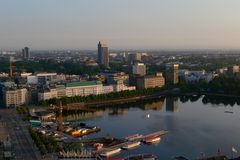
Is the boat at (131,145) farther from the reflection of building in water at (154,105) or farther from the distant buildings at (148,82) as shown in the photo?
the distant buildings at (148,82)

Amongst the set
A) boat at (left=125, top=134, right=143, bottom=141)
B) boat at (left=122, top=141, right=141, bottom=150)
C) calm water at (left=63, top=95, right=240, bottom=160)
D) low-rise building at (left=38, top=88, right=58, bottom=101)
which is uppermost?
low-rise building at (left=38, top=88, right=58, bottom=101)

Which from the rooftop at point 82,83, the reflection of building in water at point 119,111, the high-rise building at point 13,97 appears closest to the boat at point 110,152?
the reflection of building in water at point 119,111

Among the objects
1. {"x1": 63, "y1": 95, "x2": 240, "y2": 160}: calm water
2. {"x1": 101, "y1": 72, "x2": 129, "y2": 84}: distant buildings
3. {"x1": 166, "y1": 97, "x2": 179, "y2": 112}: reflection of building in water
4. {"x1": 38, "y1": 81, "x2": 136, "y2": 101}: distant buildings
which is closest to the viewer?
{"x1": 63, "y1": 95, "x2": 240, "y2": 160}: calm water

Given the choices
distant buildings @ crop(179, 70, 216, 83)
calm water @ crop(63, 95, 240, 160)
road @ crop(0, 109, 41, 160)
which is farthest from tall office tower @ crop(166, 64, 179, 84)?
road @ crop(0, 109, 41, 160)

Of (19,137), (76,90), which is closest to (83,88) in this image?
(76,90)

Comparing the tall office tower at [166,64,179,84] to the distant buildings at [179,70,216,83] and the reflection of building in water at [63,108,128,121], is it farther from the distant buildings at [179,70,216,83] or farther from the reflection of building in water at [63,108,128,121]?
the reflection of building in water at [63,108,128,121]

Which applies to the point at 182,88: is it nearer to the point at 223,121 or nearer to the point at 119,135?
the point at 223,121

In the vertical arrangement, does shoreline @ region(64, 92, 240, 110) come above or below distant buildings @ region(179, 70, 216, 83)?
below

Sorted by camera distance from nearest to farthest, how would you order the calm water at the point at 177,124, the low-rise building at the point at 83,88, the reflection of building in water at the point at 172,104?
the calm water at the point at 177,124 < the reflection of building in water at the point at 172,104 < the low-rise building at the point at 83,88

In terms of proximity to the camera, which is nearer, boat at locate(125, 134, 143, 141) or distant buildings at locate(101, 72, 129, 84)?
boat at locate(125, 134, 143, 141)
